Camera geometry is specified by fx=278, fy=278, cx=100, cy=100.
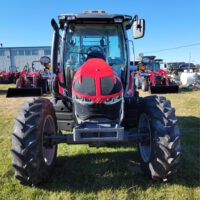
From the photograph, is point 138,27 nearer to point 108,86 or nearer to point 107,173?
point 108,86

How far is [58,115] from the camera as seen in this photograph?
436 centimetres

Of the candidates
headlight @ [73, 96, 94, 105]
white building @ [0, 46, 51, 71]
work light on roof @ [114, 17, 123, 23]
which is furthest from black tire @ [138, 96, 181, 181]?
white building @ [0, 46, 51, 71]

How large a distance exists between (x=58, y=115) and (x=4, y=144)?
64.6 inches

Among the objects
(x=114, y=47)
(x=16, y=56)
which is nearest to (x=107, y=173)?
(x=114, y=47)

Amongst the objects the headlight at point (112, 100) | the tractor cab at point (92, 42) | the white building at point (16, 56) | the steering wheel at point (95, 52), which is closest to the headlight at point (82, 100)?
the headlight at point (112, 100)

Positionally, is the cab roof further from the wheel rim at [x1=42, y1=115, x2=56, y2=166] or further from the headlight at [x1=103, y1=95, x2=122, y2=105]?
the wheel rim at [x1=42, y1=115, x2=56, y2=166]

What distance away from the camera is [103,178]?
12.1 ft

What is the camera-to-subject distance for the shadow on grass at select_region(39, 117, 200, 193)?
137 inches

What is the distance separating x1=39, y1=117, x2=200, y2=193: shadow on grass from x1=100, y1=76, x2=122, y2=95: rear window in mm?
1155

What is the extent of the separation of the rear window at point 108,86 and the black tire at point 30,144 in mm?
798

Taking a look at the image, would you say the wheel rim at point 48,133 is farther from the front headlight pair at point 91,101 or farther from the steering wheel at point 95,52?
the steering wheel at point 95,52

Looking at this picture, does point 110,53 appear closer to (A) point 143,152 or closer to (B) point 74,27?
(B) point 74,27

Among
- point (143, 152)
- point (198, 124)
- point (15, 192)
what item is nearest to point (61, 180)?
point (15, 192)

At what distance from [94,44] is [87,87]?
1455 mm
